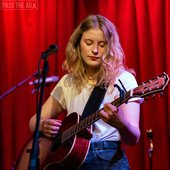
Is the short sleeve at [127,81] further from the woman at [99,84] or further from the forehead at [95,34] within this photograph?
the forehead at [95,34]

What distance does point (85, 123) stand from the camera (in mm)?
1925

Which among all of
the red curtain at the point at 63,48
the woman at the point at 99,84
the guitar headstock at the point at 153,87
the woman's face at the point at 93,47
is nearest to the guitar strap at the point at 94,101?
the woman at the point at 99,84

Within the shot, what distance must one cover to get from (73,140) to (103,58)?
49 centimetres

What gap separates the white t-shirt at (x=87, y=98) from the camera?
6.31ft

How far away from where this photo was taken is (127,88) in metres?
1.95

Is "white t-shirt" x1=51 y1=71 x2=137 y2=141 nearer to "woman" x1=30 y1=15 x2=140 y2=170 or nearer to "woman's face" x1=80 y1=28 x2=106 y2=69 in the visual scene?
"woman" x1=30 y1=15 x2=140 y2=170

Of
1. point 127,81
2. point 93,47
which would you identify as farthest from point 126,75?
point 93,47

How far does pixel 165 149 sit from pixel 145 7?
114cm

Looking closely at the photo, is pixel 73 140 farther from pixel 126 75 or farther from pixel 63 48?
pixel 63 48

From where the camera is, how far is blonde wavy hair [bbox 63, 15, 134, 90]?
2076mm

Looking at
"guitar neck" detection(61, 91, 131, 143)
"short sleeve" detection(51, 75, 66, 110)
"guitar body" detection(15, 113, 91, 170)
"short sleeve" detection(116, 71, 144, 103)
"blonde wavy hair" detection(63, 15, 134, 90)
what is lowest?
"guitar body" detection(15, 113, 91, 170)

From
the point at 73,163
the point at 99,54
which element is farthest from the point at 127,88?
the point at 73,163

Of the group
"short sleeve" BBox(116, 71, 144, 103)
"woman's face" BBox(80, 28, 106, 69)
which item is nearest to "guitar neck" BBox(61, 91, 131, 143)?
"short sleeve" BBox(116, 71, 144, 103)

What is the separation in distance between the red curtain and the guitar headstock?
1.20m
